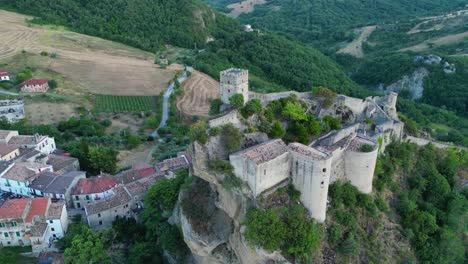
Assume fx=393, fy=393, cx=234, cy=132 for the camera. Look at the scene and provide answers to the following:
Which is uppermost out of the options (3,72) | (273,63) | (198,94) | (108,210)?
(3,72)

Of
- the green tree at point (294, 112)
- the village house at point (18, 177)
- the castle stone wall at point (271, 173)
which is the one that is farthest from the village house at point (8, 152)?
the castle stone wall at point (271, 173)

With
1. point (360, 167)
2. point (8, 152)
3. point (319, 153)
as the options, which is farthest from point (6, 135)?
point (360, 167)

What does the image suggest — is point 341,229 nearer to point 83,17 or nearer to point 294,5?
point 83,17

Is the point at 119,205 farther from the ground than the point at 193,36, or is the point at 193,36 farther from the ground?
the point at 193,36

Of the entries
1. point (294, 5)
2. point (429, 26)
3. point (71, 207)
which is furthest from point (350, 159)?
point (294, 5)

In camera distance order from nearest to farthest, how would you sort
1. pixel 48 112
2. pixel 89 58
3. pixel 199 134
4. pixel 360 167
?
pixel 199 134, pixel 360 167, pixel 48 112, pixel 89 58

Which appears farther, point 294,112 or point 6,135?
point 6,135

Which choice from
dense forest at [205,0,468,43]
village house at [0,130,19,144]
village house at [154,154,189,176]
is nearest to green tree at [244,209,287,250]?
village house at [154,154,189,176]

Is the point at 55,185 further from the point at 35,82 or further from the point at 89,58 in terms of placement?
the point at 89,58
